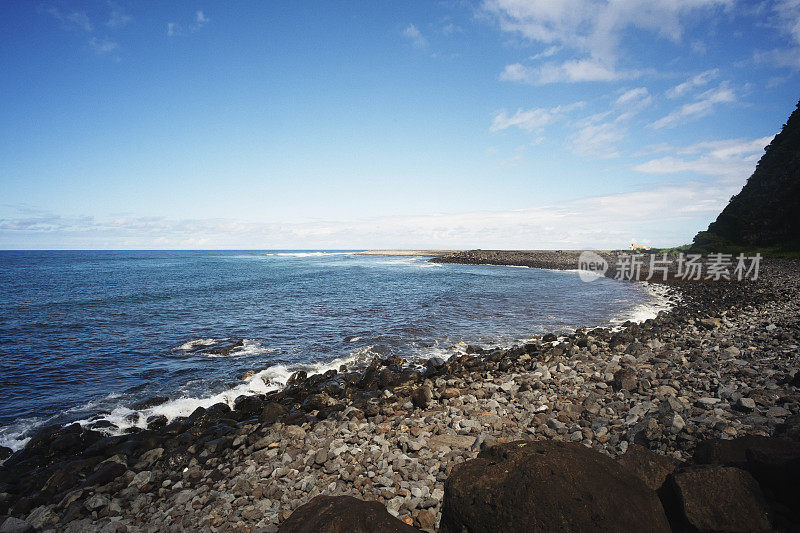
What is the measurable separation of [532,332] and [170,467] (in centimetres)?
1678

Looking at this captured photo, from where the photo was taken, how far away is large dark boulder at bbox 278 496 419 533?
11.2 ft

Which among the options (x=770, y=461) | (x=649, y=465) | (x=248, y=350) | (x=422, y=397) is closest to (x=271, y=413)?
(x=422, y=397)

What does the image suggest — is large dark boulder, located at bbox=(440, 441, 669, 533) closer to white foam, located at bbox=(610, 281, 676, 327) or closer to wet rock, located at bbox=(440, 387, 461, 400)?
wet rock, located at bbox=(440, 387, 461, 400)

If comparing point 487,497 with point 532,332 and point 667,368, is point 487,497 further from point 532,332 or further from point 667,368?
point 532,332

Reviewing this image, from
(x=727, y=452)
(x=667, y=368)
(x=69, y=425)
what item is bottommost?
(x=69, y=425)

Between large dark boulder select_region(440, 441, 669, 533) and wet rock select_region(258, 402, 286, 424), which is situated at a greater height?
large dark boulder select_region(440, 441, 669, 533)

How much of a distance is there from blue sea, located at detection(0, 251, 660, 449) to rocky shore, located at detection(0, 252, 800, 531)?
2.02 meters

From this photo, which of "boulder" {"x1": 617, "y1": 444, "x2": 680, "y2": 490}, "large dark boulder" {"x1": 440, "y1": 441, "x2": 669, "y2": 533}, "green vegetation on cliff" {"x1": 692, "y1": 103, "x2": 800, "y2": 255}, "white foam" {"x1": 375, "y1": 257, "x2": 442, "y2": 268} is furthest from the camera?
"white foam" {"x1": 375, "y1": 257, "x2": 442, "y2": 268}

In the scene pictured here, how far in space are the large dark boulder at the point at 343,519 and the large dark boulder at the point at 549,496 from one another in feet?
2.30

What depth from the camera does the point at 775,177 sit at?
2340 inches

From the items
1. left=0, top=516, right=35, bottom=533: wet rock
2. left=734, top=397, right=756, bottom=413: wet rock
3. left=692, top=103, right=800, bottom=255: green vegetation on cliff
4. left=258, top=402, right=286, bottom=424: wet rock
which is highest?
left=692, top=103, right=800, bottom=255: green vegetation on cliff

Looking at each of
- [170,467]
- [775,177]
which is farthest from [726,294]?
[775,177]

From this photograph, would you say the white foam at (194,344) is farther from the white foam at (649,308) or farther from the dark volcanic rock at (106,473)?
the white foam at (649,308)

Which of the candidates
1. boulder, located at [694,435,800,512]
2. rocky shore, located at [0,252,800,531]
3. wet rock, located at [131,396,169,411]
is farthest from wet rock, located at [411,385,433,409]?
wet rock, located at [131,396,169,411]
